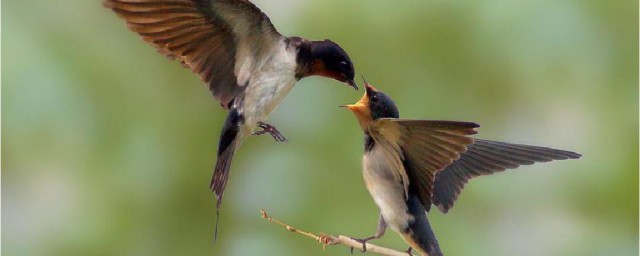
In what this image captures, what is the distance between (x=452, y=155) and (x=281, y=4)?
0.78 metres

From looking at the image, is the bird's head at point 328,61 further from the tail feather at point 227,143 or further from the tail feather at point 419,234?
the tail feather at point 419,234

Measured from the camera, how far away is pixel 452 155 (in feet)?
2.41

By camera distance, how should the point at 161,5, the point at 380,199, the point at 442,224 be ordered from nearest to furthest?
the point at 161,5 < the point at 380,199 < the point at 442,224

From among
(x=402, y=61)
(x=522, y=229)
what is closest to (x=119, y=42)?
(x=402, y=61)

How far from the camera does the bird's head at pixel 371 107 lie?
2.64 feet

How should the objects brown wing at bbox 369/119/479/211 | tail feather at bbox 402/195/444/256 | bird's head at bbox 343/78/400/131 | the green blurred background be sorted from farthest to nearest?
the green blurred background, tail feather at bbox 402/195/444/256, bird's head at bbox 343/78/400/131, brown wing at bbox 369/119/479/211

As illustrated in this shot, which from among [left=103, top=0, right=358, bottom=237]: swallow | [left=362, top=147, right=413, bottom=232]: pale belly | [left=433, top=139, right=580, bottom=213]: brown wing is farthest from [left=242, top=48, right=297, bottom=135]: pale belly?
[left=433, top=139, right=580, bottom=213]: brown wing

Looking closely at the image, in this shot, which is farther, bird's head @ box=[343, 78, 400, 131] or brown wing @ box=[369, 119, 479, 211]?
bird's head @ box=[343, 78, 400, 131]

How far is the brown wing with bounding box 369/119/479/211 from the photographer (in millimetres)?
701

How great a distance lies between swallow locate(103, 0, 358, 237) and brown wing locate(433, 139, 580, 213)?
0.71 ft

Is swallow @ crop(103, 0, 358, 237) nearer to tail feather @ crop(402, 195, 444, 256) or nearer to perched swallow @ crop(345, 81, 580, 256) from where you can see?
perched swallow @ crop(345, 81, 580, 256)

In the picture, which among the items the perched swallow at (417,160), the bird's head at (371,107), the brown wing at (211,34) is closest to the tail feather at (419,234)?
the perched swallow at (417,160)

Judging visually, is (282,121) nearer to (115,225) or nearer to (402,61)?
(402,61)

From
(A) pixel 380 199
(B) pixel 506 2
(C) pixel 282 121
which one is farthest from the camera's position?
(B) pixel 506 2
